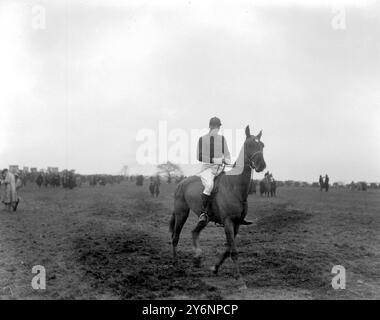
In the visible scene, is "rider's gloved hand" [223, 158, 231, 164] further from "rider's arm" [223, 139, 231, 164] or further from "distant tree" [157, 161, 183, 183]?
"distant tree" [157, 161, 183, 183]

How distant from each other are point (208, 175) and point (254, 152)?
1241 mm

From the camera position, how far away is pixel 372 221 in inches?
633

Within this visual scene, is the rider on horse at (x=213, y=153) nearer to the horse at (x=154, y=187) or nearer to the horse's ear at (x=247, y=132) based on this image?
the horse's ear at (x=247, y=132)

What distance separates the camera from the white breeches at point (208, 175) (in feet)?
25.6

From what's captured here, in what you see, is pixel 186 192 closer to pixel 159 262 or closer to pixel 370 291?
pixel 159 262

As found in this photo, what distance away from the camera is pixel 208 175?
26.5 feet

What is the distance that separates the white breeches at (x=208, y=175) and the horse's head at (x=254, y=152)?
2.79 ft

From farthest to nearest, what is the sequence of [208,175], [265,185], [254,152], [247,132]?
[265,185], [208,175], [247,132], [254,152]

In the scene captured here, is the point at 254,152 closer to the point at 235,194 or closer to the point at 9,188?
the point at 235,194

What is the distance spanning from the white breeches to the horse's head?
851mm

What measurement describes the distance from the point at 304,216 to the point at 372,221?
8.76 ft

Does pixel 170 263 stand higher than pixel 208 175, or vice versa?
pixel 208 175

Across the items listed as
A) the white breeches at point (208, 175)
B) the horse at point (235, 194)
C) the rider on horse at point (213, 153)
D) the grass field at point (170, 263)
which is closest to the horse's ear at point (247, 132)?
the horse at point (235, 194)

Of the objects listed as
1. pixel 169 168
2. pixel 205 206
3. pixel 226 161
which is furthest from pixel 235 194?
pixel 169 168
